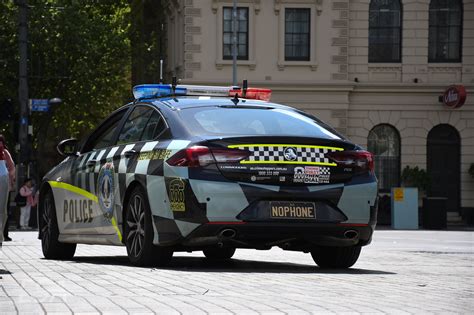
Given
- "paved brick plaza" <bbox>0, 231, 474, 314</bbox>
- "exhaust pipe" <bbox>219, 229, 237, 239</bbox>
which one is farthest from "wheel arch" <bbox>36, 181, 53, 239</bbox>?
"exhaust pipe" <bbox>219, 229, 237, 239</bbox>

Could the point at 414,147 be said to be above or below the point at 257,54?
below

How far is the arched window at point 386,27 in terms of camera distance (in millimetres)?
45625

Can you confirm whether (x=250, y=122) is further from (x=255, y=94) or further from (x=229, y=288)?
(x=229, y=288)

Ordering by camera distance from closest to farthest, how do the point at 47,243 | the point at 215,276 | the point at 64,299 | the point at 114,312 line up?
the point at 114,312 < the point at 64,299 < the point at 215,276 < the point at 47,243

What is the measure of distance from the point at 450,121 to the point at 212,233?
115ft

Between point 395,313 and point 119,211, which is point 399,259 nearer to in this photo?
point 119,211

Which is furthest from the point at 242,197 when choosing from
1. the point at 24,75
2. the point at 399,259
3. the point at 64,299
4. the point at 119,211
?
the point at 24,75

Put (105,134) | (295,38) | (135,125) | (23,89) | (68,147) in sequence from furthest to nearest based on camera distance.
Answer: (295,38)
(23,89)
(68,147)
(105,134)
(135,125)

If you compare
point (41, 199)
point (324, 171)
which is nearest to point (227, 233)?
point (324, 171)

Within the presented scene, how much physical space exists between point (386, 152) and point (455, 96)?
122 inches

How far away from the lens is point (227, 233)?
1106 centimetres

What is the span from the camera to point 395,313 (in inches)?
299

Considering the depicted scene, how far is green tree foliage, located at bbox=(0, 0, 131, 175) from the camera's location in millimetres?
50031

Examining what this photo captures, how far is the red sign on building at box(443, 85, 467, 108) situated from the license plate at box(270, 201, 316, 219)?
3372 centimetres
